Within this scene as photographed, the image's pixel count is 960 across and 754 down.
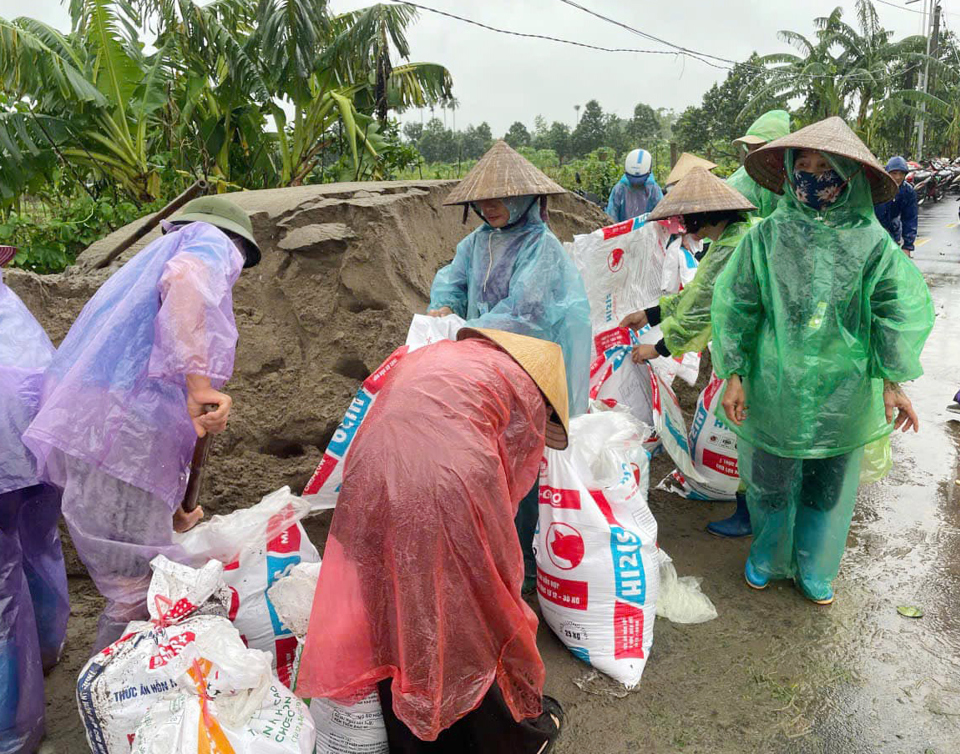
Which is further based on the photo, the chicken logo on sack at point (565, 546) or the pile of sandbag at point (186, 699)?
the chicken logo on sack at point (565, 546)

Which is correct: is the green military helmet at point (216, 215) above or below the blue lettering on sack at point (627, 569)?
above

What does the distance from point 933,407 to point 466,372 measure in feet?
14.0

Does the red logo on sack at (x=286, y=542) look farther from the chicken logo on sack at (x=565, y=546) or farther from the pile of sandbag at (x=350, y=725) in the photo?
the chicken logo on sack at (x=565, y=546)

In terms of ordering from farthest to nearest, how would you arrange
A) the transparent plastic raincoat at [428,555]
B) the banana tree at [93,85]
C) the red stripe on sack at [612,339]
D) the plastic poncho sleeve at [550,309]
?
the banana tree at [93,85]
the red stripe on sack at [612,339]
the plastic poncho sleeve at [550,309]
the transparent plastic raincoat at [428,555]

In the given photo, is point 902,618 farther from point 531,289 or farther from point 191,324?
point 191,324

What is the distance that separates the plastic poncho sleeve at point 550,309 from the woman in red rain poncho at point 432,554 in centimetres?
96

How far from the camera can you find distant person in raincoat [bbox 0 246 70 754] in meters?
1.89

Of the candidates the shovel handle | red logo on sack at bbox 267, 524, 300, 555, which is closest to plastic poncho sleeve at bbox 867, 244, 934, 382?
red logo on sack at bbox 267, 524, 300, 555

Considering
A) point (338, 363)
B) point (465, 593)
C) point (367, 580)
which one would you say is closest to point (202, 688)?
point (367, 580)

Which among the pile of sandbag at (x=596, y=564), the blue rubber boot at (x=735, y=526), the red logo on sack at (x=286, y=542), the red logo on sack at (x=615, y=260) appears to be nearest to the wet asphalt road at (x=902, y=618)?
the blue rubber boot at (x=735, y=526)

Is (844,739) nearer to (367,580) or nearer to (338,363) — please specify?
(367,580)

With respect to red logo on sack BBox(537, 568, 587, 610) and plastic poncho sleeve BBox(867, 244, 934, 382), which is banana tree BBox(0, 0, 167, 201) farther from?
plastic poncho sleeve BBox(867, 244, 934, 382)

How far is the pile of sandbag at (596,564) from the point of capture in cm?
229

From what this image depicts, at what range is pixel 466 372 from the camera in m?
1.60
